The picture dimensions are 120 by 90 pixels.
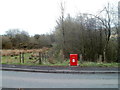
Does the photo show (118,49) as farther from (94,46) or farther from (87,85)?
(87,85)

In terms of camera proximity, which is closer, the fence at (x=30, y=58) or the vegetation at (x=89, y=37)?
the fence at (x=30, y=58)

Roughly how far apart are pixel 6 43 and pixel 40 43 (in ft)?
37.0

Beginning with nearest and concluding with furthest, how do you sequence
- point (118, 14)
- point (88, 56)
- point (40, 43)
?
point (118, 14), point (88, 56), point (40, 43)

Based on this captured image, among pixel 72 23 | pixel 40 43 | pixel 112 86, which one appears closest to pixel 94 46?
pixel 72 23

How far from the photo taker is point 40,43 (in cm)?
3738

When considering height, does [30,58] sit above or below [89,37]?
below

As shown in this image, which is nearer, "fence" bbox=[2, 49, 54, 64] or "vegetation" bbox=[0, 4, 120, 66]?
"fence" bbox=[2, 49, 54, 64]

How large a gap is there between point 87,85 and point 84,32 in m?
13.0

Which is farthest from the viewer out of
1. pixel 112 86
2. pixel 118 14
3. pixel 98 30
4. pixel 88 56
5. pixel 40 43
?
pixel 40 43

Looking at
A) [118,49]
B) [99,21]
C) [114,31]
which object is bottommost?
[118,49]

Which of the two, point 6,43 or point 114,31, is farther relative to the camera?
point 6,43

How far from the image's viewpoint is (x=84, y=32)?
16859mm

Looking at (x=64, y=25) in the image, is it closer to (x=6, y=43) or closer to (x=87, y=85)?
(x=87, y=85)

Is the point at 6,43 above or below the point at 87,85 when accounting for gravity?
above
